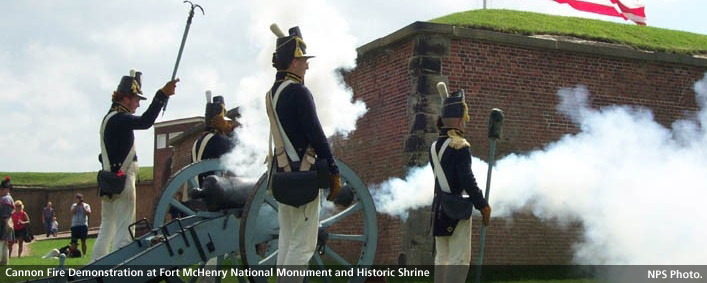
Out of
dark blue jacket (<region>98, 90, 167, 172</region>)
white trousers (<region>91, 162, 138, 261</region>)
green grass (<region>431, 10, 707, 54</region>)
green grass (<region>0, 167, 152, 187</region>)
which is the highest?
green grass (<region>0, 167, 152, 187</region>)

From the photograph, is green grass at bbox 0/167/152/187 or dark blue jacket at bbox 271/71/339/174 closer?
dark blue jacket at bbox 271/71/339/174

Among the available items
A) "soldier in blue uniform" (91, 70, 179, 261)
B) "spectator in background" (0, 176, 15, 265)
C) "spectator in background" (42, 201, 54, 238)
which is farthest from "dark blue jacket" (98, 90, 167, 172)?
"spectator in background" (42, 201, 54, 238)

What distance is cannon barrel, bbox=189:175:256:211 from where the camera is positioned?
709 centimetres

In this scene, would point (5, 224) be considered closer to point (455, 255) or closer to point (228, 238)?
point (228, 238)

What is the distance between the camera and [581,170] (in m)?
11.5

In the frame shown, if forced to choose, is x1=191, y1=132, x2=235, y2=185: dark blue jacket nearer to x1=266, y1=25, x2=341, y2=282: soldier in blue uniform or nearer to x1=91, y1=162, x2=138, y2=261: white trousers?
x1=91, y1=162, x2=138, y2=261: white trousers

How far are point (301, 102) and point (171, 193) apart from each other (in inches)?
97.1

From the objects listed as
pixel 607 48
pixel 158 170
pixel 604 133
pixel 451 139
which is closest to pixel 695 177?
pixel 604 133

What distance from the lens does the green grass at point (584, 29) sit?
13.6 meters

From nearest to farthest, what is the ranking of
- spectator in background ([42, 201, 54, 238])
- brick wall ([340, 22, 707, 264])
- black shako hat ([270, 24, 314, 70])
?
black shako hat ([270, 24, 314, 70]) < brick wall ([340, 22, 707, 264]) < spectator in background ([42, 201, 54, 238])

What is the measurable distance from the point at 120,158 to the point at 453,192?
2895 mm

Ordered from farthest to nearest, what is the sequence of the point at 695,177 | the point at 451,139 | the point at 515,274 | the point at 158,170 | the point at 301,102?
the point at 158,170 < the point at 695,177 < the point at 515,274 < the point at 451,139 < the point at 301,102

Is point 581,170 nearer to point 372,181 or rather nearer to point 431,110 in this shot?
point 431,110

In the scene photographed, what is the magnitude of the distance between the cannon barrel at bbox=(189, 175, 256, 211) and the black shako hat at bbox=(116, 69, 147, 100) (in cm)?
131
